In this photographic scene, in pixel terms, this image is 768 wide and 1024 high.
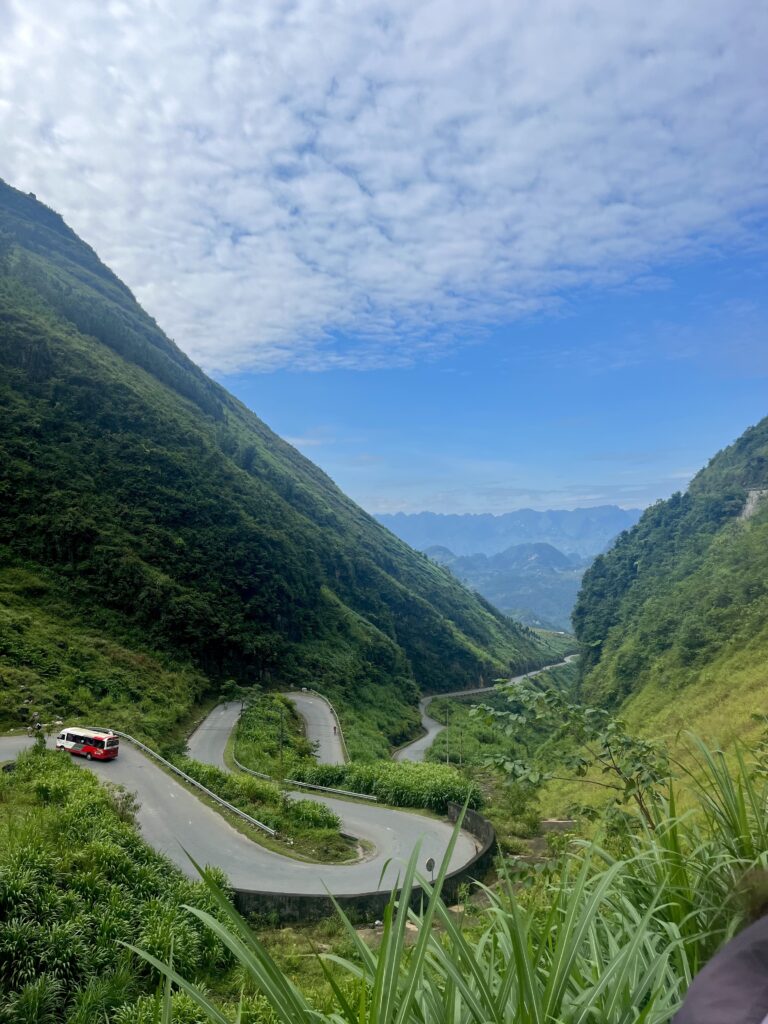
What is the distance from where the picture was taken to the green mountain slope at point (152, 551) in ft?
120

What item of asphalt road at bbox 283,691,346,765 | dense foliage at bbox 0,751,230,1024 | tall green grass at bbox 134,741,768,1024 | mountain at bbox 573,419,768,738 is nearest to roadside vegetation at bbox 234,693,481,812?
asphalt road at bbox 283,691,346,765

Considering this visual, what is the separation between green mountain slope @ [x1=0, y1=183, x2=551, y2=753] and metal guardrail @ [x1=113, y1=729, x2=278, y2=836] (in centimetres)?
448

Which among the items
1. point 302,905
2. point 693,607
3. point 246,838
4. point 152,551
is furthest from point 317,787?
point 693,607

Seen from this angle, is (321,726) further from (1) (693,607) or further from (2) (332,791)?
(1) (693,607)

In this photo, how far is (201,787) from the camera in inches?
743

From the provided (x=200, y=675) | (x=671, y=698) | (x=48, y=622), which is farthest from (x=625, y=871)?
(x=200, y=675)

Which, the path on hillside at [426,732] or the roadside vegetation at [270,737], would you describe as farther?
the path on hillside at [426,732]

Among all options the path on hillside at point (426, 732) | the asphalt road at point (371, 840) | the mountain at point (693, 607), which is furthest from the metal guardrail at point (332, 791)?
the mountain at point (693, 607)

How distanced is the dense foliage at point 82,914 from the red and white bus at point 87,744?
26.9 feet

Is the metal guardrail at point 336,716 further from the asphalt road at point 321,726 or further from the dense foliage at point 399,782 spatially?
the dense foliage at point 399,782

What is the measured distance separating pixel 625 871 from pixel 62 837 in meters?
11.1

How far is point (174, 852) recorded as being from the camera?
13508mm

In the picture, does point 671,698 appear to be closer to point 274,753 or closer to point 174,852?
point 274,753

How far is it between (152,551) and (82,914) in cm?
3853
